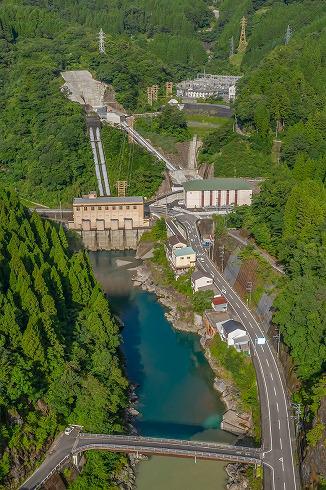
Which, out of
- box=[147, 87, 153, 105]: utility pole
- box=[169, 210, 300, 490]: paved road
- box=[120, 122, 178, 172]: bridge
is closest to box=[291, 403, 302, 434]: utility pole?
box=[169, 210, 300, 490]: paved road

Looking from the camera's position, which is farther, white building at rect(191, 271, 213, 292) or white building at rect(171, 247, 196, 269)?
white building at rect(171, 247, 196, 269)

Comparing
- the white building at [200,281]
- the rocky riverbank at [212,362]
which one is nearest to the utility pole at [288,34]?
the rocky riverbank at [212,362]

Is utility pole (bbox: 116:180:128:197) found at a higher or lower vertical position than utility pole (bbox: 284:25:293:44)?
lower

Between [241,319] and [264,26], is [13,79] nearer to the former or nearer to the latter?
[264,26]

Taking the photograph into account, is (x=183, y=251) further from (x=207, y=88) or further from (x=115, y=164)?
(x=207, y=88)

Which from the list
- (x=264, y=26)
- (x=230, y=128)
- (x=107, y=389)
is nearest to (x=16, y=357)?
(x=107, y=389)

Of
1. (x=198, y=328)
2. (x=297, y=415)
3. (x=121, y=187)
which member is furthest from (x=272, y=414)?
(x=121, y=187)

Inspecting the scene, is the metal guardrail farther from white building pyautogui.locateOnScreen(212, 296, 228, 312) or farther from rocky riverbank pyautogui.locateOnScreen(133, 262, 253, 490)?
white building pyautogui.locateOnScreen(212, 296, 228, 312)
